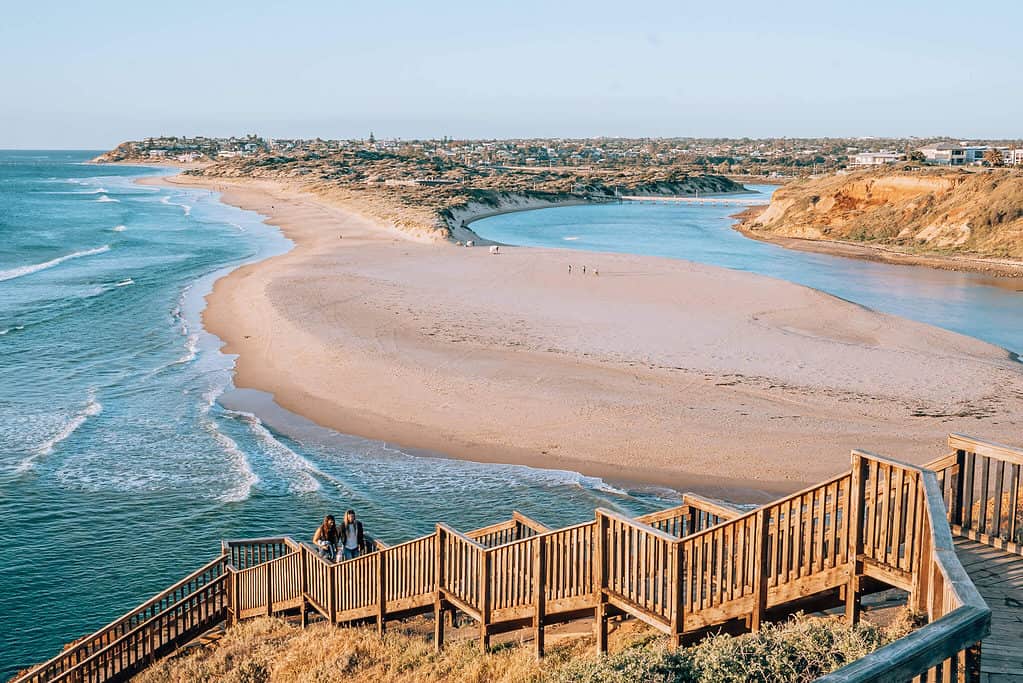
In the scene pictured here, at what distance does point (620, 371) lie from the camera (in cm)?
2530

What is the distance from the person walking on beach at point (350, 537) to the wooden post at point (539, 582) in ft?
12.1

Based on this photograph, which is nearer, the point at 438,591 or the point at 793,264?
the point at 438,591

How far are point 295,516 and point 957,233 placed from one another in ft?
180

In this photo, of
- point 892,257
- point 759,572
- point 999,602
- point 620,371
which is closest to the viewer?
point 999,602

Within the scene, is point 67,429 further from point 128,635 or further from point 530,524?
point 530,524

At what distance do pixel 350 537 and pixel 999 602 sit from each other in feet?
25.2

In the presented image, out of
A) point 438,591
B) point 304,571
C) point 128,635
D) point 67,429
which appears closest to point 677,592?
point 438,591

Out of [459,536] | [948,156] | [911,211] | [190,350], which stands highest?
[948,156]

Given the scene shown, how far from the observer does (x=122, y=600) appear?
13758 millimetres

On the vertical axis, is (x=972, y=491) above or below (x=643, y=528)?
above

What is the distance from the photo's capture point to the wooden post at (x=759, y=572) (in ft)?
26.2

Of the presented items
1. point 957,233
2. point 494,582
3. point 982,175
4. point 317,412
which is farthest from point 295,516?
point 982,175

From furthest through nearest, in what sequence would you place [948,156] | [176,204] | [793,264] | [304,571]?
[948,156] → [176,204] → [793,264] → [304,571]

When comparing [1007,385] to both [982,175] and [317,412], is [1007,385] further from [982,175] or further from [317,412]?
[982,175]
